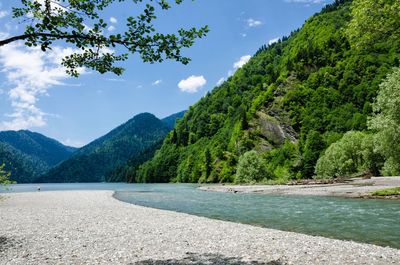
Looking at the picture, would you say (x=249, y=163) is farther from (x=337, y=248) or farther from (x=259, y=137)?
(x=337, y=248)

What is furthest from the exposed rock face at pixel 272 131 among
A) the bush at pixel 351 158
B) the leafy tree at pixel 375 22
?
the leafy tree at pixel 375 22

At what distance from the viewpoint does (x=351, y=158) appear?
339ft

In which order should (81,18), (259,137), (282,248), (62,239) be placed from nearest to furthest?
(81,18) → (282,248) → (62,239) → (259,137)

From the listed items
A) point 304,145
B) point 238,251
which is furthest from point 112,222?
point 304,145

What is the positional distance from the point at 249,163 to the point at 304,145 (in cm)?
4158

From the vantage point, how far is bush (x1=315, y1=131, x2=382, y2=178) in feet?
312

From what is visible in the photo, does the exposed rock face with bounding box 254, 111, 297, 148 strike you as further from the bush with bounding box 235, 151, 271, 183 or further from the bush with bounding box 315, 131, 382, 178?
the bush with bounding box 315, 131, 382, 178

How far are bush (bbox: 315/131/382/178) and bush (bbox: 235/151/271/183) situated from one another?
75.8 ft

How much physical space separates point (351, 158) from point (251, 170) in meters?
35.1

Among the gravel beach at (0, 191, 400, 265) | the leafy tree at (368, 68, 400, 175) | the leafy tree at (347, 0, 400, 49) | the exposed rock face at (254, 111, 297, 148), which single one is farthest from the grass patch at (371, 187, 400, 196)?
the exposed rock face at (254, 111, 297, 148)

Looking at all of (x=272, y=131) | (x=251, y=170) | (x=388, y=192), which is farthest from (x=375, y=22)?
(x=272, y=131)

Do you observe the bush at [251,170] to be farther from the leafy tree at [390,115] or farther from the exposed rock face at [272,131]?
the leafy tree at [390,115]

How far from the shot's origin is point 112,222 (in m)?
29.2

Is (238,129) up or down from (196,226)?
up
